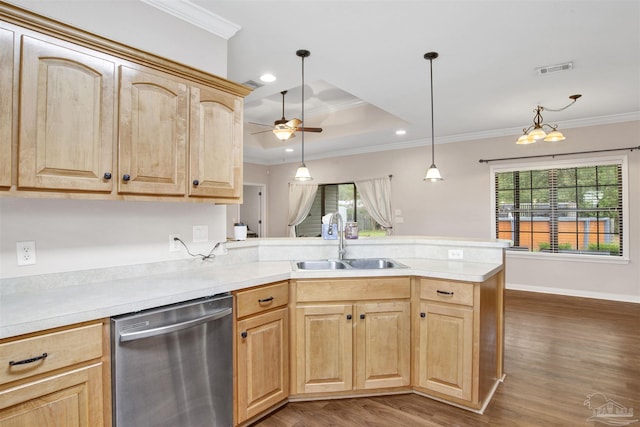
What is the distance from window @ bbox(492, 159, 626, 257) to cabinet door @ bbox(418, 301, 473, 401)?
4296 millimetres

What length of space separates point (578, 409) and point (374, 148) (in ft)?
18.1

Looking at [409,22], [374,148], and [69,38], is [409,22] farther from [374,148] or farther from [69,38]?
[374,148]

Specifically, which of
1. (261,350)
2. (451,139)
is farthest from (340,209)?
(261,350)

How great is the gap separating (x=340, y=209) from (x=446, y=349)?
18.5 ft

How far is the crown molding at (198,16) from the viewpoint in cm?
226

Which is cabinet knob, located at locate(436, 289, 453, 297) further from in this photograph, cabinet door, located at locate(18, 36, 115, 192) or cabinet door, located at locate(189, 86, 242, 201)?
cabinet door, located at locate(18, 36, 115, 192)

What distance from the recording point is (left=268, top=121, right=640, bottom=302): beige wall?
4945 mm

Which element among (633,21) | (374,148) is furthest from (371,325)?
(374,148)

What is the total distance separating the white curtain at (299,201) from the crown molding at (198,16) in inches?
216

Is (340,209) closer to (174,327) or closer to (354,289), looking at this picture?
(354,289)

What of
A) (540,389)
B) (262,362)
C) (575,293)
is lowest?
(540,389)

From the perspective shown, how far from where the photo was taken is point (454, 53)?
310cm

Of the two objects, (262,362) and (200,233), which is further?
(200,233)

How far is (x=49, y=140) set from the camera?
5.18 feet
